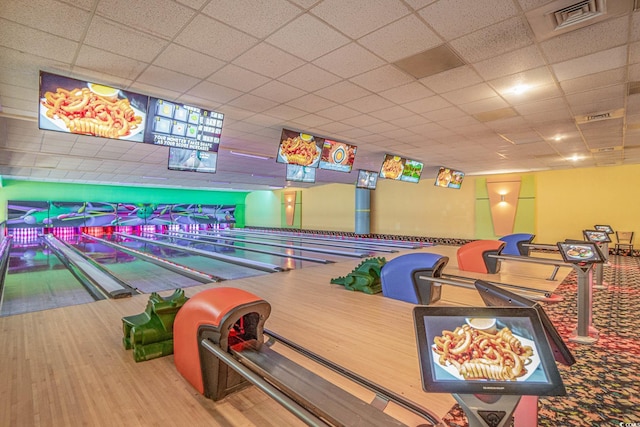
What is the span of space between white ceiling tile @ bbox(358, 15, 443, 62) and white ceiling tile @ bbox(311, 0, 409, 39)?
0.28ft

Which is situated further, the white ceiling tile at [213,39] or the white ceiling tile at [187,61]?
the white ceiling tile at [187,61]

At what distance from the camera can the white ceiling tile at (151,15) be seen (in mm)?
2053

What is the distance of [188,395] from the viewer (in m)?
2.10

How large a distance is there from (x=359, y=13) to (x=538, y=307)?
2.07 m

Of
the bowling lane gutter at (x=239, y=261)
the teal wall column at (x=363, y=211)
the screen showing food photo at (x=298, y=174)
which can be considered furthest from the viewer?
the teal wall column at (x=363, y=211)

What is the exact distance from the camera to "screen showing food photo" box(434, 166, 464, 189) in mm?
9234

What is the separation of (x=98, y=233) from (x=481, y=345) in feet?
57.4

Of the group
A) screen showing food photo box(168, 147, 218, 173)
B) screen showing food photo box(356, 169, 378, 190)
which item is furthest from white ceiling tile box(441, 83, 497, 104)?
screen showing food photo box(356, 169, 378, 190)

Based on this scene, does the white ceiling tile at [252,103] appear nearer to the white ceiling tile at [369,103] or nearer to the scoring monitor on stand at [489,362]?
the white ceiling tile at [369,103]

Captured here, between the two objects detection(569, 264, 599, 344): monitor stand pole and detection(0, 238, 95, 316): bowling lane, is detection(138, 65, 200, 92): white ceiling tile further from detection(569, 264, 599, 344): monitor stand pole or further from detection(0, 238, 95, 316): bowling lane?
detection(569, 264, 599, 344): monitor stand pole

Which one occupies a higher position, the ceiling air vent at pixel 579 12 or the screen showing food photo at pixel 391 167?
the ceiling air vent at pixel 579 12

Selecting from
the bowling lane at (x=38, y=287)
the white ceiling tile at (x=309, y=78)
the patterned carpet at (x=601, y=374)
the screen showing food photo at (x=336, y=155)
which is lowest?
the bowling lane at (x=38, y=287)

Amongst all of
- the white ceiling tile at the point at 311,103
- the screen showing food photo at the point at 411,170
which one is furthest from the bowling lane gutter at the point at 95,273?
the screen showing food photo at the point at 411,170

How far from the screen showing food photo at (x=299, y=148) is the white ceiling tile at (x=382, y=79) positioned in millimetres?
1861
